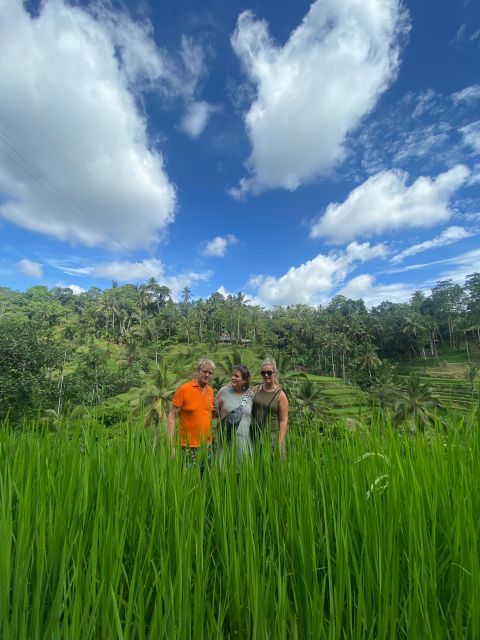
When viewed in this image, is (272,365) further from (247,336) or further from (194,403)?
(247,336)

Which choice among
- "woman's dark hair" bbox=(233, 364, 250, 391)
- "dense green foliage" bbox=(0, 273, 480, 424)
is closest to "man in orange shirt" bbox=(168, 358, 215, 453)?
"woman's dark hair" bbox=(233, 364, 250, 391)

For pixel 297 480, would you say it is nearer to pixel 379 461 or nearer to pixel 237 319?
pixel 379 461

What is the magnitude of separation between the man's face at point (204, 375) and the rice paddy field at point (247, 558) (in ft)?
6.98

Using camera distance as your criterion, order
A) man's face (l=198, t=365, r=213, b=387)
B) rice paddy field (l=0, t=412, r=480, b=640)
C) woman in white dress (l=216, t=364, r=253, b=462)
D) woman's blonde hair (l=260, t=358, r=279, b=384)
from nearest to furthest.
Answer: rice paddy field (l=0, t=412, r=480, b=640) → woman in white dress (l=216, t=364, r=253, b=462) → woman's blonde hair (l=260, t=358, r=279, b=384) → man's face (l=198, t=365, r=213, b=387)

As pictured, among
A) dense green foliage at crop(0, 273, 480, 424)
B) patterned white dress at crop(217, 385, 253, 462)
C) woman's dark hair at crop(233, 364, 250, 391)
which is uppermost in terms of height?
dense green foliage at crop(0, 273, 480, 424)

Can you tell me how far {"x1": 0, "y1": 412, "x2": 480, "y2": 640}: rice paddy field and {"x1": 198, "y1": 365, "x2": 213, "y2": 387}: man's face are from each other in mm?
2128

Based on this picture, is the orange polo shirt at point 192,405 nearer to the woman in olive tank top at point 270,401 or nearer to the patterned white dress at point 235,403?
the patterned white dress at point 235,403

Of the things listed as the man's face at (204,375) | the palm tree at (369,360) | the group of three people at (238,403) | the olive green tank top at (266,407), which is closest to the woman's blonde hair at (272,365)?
the group of three people at (238,403)

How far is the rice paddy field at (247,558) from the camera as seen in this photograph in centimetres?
77

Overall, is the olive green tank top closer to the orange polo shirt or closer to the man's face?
the orange polo shirt

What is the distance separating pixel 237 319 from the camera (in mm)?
88938

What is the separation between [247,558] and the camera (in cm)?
89

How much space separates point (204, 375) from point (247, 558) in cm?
297

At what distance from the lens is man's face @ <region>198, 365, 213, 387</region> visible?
3814 mm
